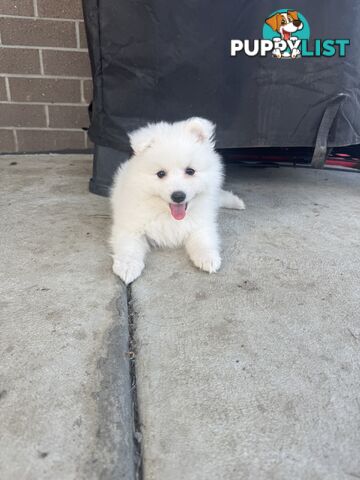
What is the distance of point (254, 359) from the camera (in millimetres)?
1482

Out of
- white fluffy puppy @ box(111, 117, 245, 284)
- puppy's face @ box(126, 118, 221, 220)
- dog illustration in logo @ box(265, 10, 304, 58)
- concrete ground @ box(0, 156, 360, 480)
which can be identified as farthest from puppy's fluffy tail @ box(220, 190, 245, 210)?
dog illustration in logo @ box(265, 10, 304, 58)

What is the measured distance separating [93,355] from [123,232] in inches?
32.7

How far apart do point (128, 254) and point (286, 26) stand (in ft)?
5.49

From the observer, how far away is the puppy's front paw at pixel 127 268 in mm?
1936

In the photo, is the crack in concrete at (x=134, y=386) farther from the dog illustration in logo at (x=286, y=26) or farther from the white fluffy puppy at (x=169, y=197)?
the dog illustration in logo at (x=286, y=26)

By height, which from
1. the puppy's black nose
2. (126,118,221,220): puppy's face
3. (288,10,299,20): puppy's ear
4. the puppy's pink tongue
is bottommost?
the puppy's pink tongue

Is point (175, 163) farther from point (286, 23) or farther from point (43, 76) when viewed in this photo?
point (43, 76)

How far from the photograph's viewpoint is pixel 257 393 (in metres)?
1.34

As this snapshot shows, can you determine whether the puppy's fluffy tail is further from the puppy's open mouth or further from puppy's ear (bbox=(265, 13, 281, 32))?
puppy's ear (bbox=(265, 13, 281, 32))

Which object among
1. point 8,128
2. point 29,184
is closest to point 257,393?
point 29,184

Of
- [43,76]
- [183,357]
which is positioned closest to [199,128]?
[183,357]

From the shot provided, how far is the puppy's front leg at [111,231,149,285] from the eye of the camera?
1.95 meters

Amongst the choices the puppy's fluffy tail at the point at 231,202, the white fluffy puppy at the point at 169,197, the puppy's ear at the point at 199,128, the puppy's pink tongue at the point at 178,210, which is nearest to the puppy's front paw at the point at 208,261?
the white fluffy puppy at the point at 169,197

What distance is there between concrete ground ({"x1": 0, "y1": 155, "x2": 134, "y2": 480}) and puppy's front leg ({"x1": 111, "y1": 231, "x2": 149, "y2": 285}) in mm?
65
